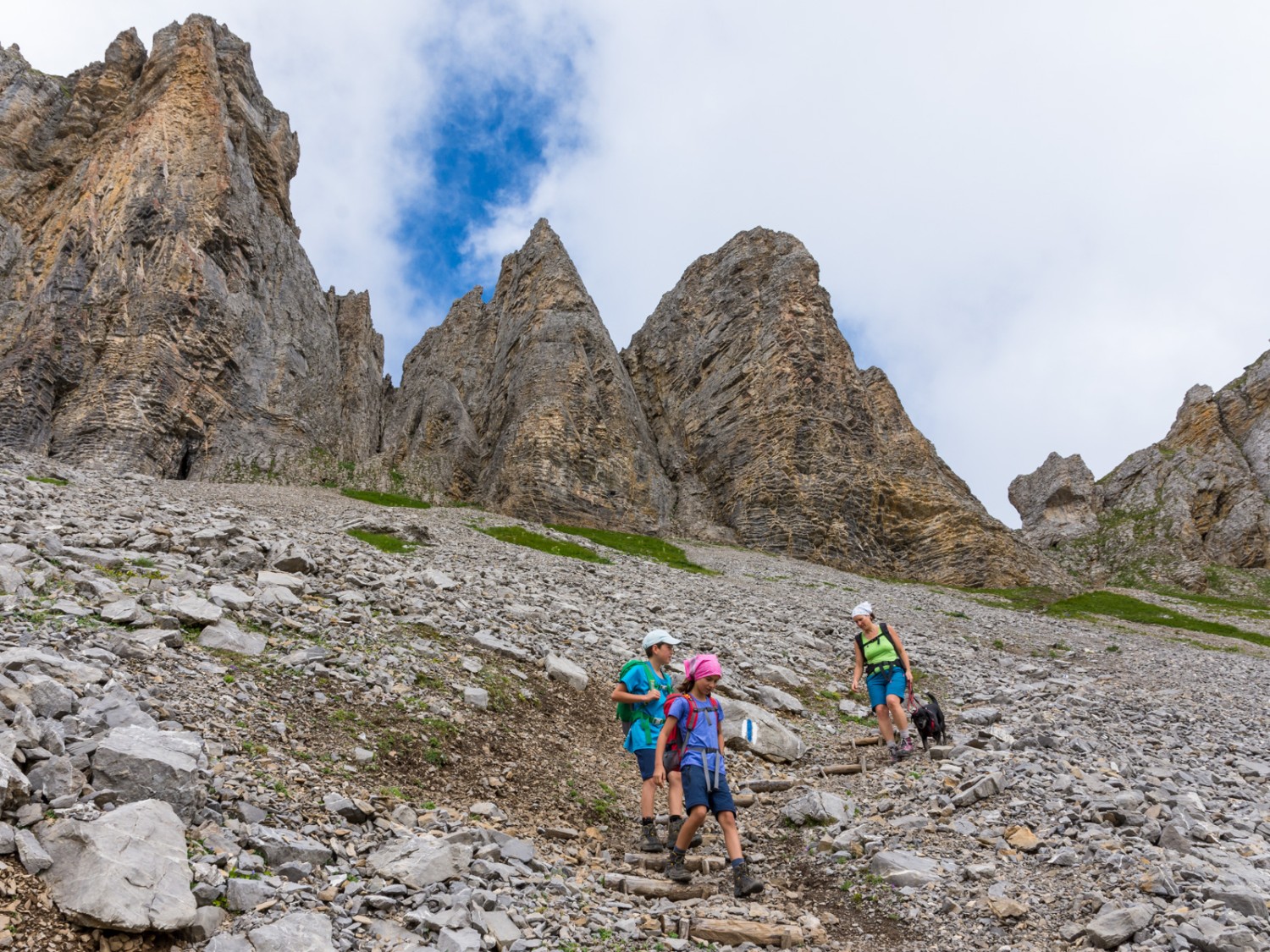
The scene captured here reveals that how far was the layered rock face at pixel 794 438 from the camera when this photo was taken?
212ft

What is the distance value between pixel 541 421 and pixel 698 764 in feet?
184

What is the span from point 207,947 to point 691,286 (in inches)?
3381

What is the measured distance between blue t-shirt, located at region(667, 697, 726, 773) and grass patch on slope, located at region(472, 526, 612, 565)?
2820 centimetres

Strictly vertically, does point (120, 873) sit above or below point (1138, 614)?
below

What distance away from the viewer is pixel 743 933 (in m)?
6.21

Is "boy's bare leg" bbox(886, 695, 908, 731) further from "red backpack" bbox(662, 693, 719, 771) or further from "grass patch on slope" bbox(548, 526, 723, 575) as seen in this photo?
"grass patch on slope" bbox(548, 526, 723, 575)

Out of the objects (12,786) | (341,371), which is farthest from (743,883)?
(341,371)

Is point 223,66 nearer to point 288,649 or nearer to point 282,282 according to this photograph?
point 282,282

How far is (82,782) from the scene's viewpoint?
5.64 metres

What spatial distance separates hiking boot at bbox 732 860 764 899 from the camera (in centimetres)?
723

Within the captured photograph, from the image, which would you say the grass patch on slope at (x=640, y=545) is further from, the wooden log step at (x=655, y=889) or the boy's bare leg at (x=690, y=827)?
the wooden log step at (x=655, y=889)

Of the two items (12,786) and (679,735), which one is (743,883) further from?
(12,786)

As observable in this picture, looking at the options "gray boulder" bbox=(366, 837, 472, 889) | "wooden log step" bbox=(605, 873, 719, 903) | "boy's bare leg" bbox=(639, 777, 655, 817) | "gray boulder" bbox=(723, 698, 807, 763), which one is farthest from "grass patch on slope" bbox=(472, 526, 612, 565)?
"gray boulder" bbox=(366, 837, 472, 889)

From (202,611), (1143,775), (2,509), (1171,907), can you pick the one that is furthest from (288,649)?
(1143,775)
